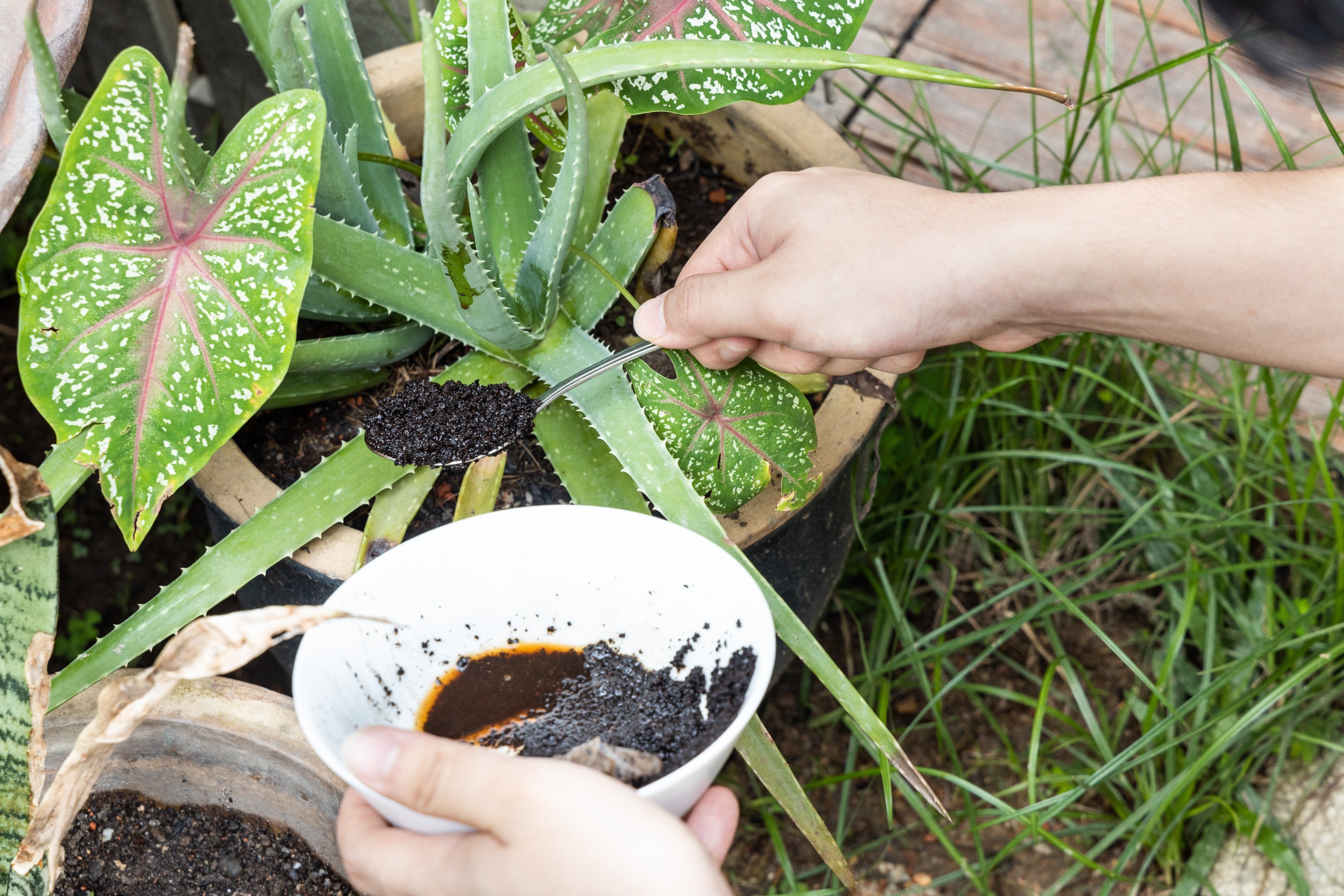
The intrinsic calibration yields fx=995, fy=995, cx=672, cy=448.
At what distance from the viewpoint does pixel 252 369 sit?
639 millimetres

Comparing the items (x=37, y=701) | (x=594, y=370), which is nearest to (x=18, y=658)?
(x=37, y=701)

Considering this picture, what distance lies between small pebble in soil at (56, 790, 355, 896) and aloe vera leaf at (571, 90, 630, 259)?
560 millimetres

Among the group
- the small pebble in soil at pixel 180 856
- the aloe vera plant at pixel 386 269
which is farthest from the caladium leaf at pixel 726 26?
the small pebble in soil at pixel 180 856

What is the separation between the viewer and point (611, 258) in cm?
86

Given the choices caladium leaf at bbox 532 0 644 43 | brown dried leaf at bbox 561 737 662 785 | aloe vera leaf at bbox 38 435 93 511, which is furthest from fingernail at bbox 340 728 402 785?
caladium leaf at bbox 532 0 644 43

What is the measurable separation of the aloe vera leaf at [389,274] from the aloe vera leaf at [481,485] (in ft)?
0.33

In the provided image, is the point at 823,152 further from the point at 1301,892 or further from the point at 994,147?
the point at 1301,892

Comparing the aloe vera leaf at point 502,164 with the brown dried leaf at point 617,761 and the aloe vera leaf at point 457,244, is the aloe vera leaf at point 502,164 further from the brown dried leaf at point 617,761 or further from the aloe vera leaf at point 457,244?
the brown dried leaf at point 617,761

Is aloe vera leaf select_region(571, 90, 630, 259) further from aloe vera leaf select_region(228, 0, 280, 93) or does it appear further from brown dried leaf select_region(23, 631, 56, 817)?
brown dried leaf select_region(23, 631, 56, 817)

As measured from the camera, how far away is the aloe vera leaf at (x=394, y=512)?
0.78 m

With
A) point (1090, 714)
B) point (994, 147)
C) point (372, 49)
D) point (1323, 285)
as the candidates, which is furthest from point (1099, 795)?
point (372, 49)

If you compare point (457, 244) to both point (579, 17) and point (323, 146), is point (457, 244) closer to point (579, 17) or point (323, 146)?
point (323, 146)

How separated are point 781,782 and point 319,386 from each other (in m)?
0.50

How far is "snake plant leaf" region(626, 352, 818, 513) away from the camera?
78 cm
